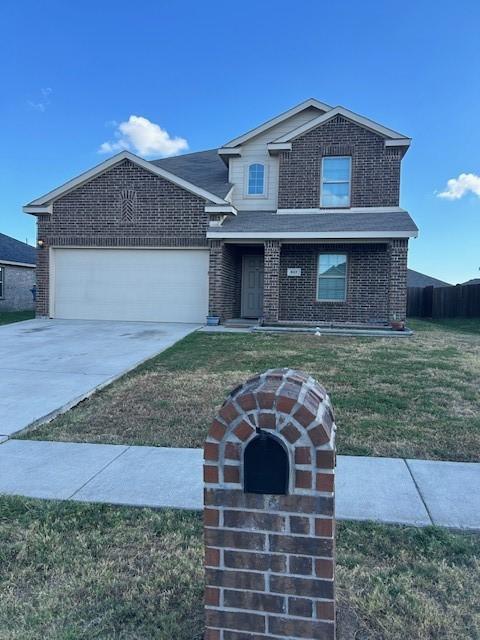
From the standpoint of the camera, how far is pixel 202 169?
18.7 metres

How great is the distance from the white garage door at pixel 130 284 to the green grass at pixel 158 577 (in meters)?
12.1

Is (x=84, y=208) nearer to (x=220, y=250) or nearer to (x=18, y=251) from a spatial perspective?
(x=220, y=250)

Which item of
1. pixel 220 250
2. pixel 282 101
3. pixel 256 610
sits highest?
pixel 282 101

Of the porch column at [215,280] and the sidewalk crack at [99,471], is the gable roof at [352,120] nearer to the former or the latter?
the porch column at [215,280]

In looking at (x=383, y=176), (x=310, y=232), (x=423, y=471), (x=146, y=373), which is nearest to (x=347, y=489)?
(x=423, y=471)

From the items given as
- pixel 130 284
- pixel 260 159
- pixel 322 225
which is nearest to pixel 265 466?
pixel 322 225

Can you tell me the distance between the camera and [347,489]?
145 inches

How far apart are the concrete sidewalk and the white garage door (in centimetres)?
1091

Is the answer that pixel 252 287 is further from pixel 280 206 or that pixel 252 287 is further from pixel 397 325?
pixel 397 325

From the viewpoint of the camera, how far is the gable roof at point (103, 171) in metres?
14.8

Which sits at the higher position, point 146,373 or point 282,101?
point 282,101

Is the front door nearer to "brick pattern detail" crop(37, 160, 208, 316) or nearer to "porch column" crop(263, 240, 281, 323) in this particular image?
"porch column" crop(263, 240, 281, 323)

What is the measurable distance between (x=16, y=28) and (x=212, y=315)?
9888 millimetres

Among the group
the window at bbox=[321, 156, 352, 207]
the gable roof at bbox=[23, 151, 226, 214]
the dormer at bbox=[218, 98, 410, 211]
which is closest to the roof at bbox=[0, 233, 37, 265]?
the gable roof at bbox=[23, 151, 226, 214]
